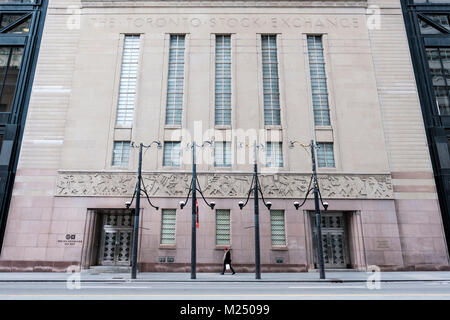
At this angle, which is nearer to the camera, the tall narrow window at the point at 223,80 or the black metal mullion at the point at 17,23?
the tall narrow window at the point at 223,80

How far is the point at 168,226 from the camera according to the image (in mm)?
21109

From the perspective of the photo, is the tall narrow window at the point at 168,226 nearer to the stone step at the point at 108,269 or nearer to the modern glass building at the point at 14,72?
the stone step at the point at 108,269

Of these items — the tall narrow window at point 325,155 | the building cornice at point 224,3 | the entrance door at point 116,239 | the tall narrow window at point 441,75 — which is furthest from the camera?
the building cornice at point 224,3

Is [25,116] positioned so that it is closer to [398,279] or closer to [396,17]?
[398,279]

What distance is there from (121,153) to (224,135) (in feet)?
28.4

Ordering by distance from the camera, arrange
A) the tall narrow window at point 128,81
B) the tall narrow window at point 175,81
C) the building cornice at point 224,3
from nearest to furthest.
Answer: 1. the tall narrow window at point 128,81
2. the tall narrow window at point 175,81
3. the building cornice at point 224,3

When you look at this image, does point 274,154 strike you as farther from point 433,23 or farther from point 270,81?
point 433,23

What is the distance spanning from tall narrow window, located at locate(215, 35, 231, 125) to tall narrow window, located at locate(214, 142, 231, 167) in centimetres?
205

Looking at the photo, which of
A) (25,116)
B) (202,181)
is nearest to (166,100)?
(202,181)

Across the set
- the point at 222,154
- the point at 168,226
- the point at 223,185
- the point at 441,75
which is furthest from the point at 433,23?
the point at 168,226

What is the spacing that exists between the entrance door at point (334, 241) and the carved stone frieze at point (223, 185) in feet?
7.19

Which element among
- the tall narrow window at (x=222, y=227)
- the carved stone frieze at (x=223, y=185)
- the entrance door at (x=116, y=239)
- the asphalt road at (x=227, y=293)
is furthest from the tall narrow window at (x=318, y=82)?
the entrance door at (x=116, y=239)

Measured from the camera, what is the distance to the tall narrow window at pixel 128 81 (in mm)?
23438

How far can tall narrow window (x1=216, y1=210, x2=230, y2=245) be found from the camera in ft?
68.4
